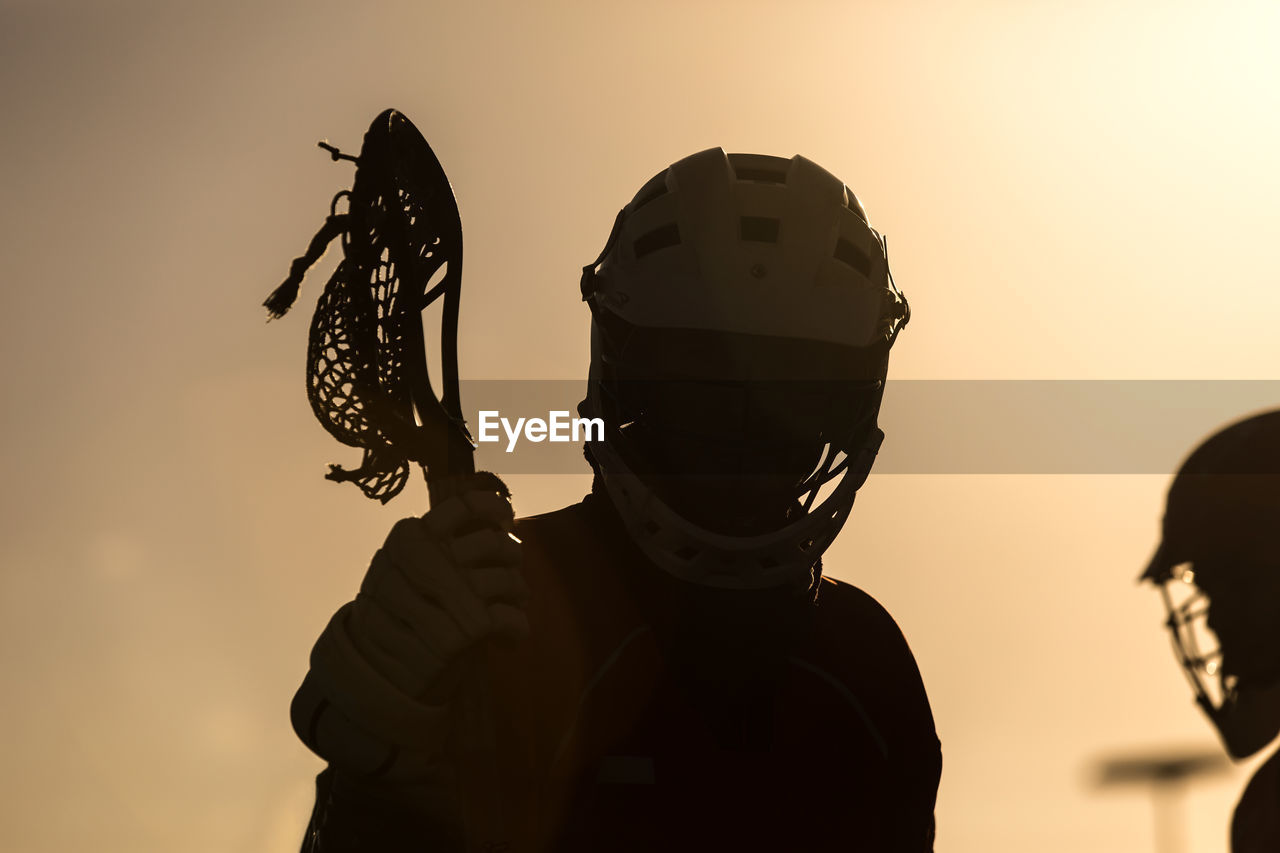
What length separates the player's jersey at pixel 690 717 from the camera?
4.76 m

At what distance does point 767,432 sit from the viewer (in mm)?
5180

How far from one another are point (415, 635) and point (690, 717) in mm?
1550

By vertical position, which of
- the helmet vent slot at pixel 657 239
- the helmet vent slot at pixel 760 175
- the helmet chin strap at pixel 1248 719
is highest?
the helmet vent slot at pixel 760 175

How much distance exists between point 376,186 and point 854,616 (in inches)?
115

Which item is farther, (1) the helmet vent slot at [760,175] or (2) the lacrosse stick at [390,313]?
(1) the helmet vent slot at [760,175]

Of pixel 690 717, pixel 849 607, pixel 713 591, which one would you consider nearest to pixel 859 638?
pixel 849 607

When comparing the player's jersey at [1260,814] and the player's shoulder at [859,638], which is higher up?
the player's shoulder at [859,638]

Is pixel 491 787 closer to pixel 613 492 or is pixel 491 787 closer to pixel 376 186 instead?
pixel 613 492

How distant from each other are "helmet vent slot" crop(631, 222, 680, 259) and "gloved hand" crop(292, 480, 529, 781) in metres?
2.04

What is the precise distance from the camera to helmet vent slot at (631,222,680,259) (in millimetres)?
5695

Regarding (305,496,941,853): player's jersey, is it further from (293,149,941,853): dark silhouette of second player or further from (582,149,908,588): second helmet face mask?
(582,149,908,588): second helmet face mask

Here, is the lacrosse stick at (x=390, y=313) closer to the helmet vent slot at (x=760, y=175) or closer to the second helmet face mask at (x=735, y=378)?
the second helmet face mask at (x=735, y=378)

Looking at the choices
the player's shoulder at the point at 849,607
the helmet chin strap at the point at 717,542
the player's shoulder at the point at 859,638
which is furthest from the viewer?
the player's shoulder at the point at 849,607

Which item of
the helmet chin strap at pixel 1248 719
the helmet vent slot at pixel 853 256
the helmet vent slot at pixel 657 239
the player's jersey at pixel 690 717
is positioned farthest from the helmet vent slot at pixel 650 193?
the helmet chin strap at pixel 1248 719
